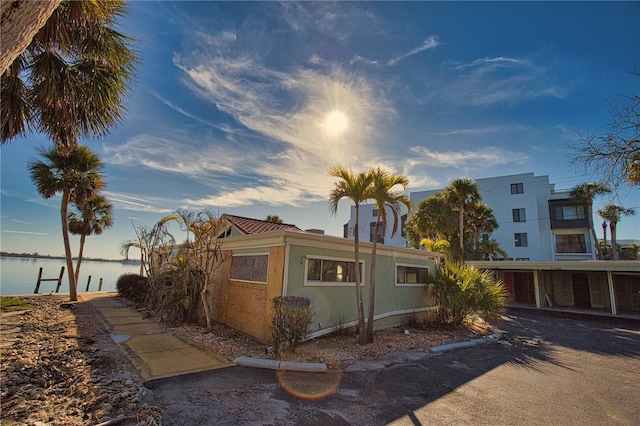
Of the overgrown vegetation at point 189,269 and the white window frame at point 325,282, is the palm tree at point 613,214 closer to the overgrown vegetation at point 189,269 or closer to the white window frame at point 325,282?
the white window frame at point 325,282

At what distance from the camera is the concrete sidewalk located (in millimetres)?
5965

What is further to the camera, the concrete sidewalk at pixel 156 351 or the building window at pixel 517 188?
the building window at pixel 517 188

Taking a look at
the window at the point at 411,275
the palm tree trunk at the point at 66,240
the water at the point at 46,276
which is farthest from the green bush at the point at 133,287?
the window at the point at 411,275

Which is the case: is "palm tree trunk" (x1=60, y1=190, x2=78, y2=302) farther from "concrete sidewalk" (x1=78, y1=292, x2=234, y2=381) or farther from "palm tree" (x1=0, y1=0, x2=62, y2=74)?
"palm tree" (x1=0, y1=0, x2=62, y2=74)

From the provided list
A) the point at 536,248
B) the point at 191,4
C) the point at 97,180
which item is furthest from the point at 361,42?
the point at 536,248

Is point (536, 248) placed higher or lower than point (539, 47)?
lower

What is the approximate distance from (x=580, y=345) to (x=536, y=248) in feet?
77.5

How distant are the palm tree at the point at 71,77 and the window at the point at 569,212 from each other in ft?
119

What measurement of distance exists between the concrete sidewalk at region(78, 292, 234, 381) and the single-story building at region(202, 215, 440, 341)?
1.80 meters

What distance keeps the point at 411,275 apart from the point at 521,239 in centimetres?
2481

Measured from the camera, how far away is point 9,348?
6461 mm

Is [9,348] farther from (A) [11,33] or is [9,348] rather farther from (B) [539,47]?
(B) [539,47]

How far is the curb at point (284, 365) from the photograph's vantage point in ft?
20.5

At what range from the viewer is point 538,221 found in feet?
99.8
